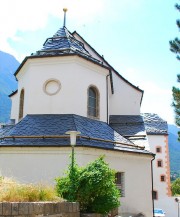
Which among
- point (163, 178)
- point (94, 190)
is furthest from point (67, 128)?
point (163, 178)

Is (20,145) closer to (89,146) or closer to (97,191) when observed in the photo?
(89,146)

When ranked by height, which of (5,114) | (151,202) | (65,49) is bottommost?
(151,202)

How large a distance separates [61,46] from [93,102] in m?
3.79

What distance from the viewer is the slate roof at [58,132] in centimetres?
1484

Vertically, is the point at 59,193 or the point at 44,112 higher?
the point at 44,112

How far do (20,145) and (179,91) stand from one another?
9.36m

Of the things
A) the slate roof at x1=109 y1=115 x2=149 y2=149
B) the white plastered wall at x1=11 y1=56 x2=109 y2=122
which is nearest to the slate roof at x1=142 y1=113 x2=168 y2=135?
the slate roof at x1=109 y1=115 x2=149 y2=149

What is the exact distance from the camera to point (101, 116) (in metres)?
18.6

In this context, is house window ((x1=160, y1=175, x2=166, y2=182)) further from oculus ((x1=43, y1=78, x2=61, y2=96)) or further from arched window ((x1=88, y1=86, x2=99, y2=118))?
oculus ((x1=43, y1=78, x2=61, y2=96))

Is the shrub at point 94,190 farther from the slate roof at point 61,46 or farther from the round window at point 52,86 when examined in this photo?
the slate roof at point 61,46

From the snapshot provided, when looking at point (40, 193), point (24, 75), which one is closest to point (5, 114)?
point (24, 75)

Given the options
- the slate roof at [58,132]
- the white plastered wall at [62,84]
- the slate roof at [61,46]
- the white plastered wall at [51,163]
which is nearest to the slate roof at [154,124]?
the slate roof at [61,46]

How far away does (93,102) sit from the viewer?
18562 millimetres

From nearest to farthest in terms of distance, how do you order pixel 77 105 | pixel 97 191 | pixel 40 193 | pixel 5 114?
pixel 40 193, pixel 97 191, pixel 77 105, pixel 5 114
